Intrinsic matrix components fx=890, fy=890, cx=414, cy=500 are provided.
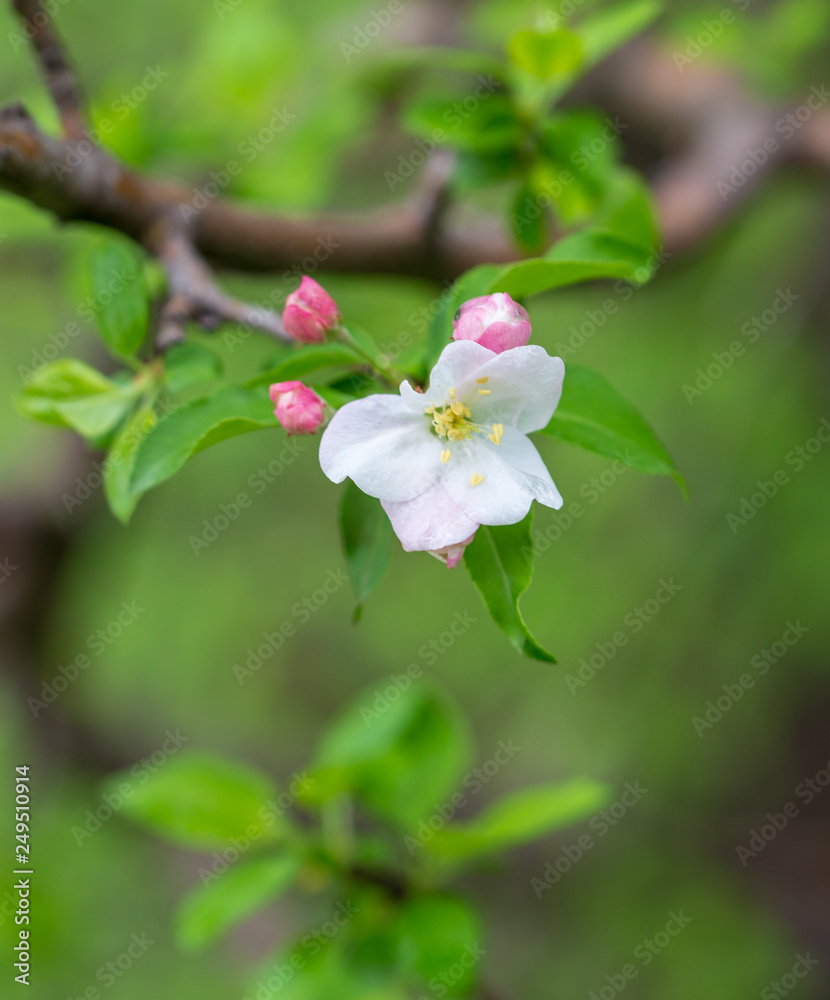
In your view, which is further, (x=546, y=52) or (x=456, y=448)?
(x=546, y=52)

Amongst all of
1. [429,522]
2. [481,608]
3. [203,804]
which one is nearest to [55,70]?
[429,522]

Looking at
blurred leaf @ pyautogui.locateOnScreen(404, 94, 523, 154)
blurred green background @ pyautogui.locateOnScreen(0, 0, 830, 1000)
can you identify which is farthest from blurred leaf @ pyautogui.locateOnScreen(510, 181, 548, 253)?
blurred green background @ pyautogui.locateOnScreen(0, 0, 830, 1000)

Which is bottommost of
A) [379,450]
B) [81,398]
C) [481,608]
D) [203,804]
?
[481,608]

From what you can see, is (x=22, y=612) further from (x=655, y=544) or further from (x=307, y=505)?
(x=655, y=544)

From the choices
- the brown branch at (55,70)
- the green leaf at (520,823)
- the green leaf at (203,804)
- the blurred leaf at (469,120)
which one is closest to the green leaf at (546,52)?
the blurred leaf at (469,120)

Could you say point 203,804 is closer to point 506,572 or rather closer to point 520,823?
point 520,823

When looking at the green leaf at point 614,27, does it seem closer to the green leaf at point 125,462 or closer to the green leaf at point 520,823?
the green leaf at point 125,462

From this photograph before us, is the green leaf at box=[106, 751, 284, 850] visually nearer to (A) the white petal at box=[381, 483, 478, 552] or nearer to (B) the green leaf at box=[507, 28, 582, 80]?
(A) the white petal at box=[381, 483, 478, 552]
